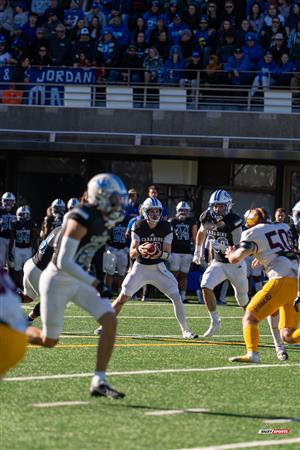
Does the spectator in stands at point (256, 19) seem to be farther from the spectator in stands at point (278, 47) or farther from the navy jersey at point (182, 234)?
the navy jersey at point (182, 234)

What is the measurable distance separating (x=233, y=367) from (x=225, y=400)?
1777 mm

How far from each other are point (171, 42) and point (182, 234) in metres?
4.49

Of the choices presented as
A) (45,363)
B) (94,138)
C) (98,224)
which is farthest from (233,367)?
(94,138)

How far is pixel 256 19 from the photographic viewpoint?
67.8 feet

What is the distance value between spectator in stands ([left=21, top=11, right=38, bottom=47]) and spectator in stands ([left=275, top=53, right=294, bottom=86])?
16.9 ft

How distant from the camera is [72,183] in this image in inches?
875

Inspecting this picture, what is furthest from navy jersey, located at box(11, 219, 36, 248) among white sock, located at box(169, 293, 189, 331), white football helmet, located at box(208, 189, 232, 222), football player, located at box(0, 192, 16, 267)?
white sock, located at box(169, 293, 189, 331)

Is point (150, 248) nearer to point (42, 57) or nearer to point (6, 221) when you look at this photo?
point (6, 221)

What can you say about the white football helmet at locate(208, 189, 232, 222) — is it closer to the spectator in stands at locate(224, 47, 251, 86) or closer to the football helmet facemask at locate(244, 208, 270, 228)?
the football helmet facemask at locate(244, 208, 270, 228)

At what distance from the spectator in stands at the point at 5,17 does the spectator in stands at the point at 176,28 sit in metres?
3.75

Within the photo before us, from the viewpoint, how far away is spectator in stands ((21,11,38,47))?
852 inches

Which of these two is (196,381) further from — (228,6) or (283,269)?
(228,6)

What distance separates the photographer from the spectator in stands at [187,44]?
20469mm

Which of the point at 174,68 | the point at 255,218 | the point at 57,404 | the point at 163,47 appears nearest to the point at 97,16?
the point at 163,47
